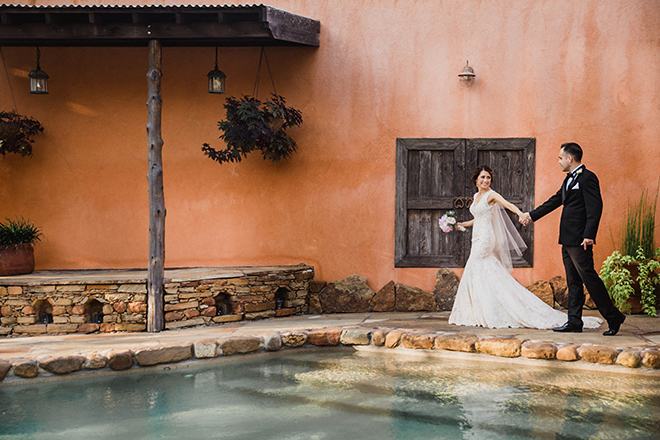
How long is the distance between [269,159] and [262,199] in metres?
0.57

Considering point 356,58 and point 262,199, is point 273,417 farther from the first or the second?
point 356,58

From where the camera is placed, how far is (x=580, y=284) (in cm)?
604

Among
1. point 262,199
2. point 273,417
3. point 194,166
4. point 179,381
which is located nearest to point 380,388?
point 273,417

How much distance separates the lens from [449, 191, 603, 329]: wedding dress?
6469 millimetres

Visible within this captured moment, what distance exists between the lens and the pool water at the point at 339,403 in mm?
4082

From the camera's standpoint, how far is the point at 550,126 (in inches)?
307

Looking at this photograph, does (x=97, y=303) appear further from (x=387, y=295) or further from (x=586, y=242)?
(x=586, y=242)

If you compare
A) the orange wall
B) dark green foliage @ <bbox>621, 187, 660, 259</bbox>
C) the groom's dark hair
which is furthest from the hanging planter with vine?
dark green foliage @ <bbox>621, 187, 660, 259</bbox>

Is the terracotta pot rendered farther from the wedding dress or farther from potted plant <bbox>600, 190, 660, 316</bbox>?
potted plant <bbox>600, 190, 660, 316</bbox>

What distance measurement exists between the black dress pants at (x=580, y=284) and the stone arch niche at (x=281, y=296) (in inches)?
138

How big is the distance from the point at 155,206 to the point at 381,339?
3024mm

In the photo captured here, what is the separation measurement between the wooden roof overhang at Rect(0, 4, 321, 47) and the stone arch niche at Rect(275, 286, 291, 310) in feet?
10.6

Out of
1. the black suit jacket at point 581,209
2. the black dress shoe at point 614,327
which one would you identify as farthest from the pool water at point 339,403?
the black suit jacket at point 581,209

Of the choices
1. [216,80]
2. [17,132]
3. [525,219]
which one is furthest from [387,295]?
[17,132]
